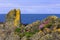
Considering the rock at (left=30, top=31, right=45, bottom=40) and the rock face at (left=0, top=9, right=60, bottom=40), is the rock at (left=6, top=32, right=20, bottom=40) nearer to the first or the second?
the rock face at (left=0, top=9, right=60, bottom=40)

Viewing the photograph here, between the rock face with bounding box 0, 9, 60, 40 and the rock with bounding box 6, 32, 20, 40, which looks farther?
the rock with bounding box 6, 32, 20, 40

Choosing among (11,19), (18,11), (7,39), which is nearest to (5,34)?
(7,39)

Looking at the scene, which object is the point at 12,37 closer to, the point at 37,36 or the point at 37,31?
the point at 37,31

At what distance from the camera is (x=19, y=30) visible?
665 inches

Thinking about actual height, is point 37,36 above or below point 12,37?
above

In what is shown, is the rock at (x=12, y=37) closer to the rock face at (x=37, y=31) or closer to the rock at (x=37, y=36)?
the rock face at (x=37, y=31)

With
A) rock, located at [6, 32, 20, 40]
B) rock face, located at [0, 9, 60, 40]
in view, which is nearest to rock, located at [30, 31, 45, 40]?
rock face, located at [0, 9, 60, 40]

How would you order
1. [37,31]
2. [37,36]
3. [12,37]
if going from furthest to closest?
[37,31] < [12,37] < [37,36]

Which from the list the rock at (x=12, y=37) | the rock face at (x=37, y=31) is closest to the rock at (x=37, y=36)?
the rock face at (x=37, y=31)

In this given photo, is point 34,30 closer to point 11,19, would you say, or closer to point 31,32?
point 31,32

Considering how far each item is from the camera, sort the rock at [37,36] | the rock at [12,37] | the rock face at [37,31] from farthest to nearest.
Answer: the rock at [12,37] < the rock at [37,36] < the rock face at [37,31]

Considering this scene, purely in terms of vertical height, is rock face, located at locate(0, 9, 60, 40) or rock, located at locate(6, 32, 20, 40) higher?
rock face, located at locate(0, 9, 60, 40)

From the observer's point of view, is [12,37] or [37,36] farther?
[12,37]

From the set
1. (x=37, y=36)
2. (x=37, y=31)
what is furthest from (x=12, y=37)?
(x=37, y=36)
